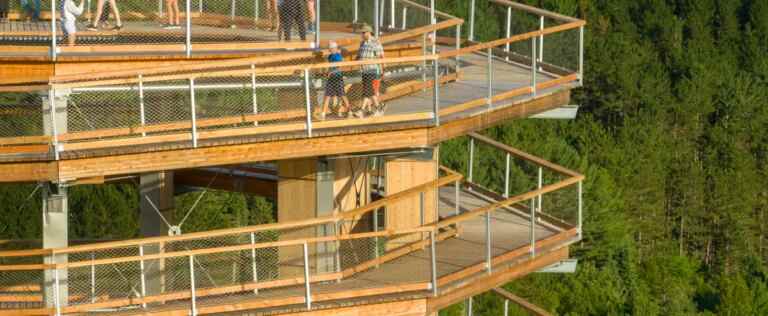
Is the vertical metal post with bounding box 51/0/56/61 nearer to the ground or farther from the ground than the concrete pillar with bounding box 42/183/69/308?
farther from the ground

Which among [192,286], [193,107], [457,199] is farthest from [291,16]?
[457,199]

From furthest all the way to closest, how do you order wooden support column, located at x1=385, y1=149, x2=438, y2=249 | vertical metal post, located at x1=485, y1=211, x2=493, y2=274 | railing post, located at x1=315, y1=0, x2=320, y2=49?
wooden support column, located at x1=385, y1=149, x2=438, y2=249 → vertical metal post, located at x1=485, y1=211, x2=493, y2=274 → railing post, located at x1=315, y1=0, x2=320, y2=49

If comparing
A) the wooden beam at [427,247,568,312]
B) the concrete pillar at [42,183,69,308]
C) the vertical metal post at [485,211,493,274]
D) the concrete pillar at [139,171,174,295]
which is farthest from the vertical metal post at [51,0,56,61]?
the concrete pillar at [139,171,174,295]

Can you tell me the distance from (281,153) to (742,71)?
139136 mm

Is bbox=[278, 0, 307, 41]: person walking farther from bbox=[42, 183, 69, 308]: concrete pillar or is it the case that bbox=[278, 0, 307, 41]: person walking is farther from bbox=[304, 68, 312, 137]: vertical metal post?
bbox=[42, 183, 69, 308]: concrete pillar

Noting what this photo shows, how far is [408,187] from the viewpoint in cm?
3722

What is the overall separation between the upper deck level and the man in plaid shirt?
0.49 feet

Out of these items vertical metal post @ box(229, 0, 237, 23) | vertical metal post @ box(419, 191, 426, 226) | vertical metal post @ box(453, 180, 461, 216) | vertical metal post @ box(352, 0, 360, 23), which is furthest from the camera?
vertical metal post @ box(453, 180, 461, 216)

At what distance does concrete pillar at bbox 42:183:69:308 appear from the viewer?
1182 inches

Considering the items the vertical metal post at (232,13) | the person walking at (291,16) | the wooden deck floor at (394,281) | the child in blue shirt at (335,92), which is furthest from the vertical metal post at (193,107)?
the vertical metal post at (232,13)

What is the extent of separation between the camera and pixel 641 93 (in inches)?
5994

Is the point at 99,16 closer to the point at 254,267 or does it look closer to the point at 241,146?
the point at 241,146

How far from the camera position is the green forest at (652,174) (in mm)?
102000

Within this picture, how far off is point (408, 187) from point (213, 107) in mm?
7258
